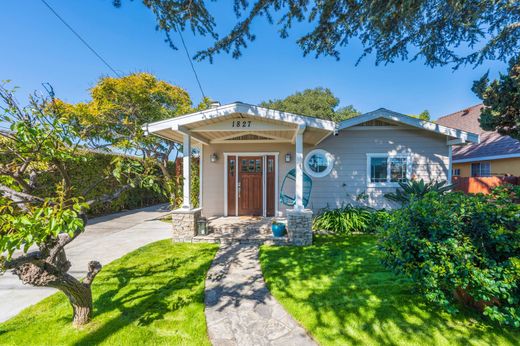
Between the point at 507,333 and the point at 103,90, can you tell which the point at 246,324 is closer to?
the point at 507,333

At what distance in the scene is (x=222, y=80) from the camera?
1145cm

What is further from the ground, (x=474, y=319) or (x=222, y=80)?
(x=222, y=80)

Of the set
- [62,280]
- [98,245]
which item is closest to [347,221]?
[62,280]

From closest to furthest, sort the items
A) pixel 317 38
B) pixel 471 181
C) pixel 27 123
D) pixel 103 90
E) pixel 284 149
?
pixel 27 123
pixel 317 38
pixel 284 149
pixel 471 181
pixel 103 90

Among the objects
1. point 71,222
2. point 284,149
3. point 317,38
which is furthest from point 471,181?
point 71,222

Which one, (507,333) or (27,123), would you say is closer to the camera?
(27,123)

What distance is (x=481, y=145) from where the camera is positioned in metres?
13.3

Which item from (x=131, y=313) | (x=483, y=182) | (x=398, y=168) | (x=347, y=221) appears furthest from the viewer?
(x=483, y=182)

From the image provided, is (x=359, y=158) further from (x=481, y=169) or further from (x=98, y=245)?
(x=481, y=169)

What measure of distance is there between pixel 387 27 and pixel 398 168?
16.7 ft

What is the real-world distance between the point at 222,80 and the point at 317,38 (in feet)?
23.2

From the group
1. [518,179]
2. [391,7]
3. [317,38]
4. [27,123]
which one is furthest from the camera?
[518,179]

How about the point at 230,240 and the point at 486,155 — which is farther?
the point at 486,155

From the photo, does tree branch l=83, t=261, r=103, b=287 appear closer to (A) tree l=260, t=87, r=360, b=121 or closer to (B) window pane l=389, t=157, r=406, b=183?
(B) window pane l=389, t=157, r=406, b=183
